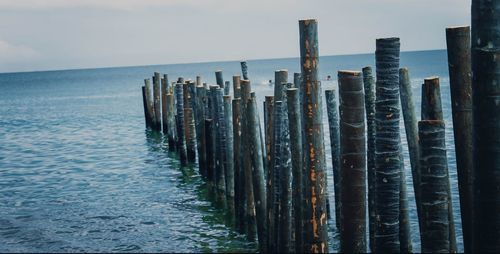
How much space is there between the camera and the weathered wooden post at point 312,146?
7.38 meters

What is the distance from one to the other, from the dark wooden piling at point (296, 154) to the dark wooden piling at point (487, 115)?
3.47m

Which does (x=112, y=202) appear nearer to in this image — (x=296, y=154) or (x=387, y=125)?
(x=296, y=154)

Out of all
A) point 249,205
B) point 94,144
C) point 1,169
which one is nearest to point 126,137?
point 94,144

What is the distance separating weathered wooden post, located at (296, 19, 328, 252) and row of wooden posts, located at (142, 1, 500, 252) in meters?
0.01

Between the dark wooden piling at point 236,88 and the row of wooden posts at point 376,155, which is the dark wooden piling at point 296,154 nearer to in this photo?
the row of wooden posts at point 376,155

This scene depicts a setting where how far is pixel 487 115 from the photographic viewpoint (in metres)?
4.67

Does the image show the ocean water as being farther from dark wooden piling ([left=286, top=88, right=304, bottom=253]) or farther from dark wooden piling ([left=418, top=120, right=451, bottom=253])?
dark wooden piling ([left=418, top=120, right=451, bottom=253])

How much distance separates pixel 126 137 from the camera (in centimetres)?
3656

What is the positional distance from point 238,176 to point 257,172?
5.07 ft

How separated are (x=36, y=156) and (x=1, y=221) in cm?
1476

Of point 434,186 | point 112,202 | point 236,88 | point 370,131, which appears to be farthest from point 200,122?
point 434,186

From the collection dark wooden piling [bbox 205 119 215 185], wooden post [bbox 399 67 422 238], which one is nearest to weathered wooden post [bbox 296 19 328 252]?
wooden post [bbox 399 67 422 238]

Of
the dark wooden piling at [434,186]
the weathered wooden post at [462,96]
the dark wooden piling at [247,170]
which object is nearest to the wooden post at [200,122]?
the dark wooden piling at [247,170]

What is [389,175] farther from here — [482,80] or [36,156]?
[36,156]
